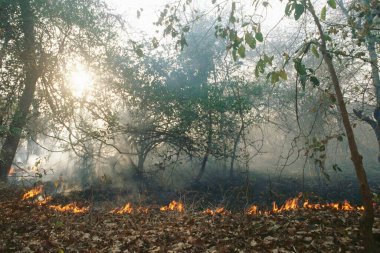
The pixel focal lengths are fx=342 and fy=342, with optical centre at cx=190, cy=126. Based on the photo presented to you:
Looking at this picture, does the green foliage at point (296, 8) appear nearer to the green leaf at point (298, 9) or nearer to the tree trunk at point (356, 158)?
the green leaf at point (298, 9)

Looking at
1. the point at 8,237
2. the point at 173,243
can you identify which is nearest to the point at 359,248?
the point at 173,243

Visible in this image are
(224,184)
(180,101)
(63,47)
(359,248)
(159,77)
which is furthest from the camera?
(224,184)

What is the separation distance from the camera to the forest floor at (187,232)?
19.4ft

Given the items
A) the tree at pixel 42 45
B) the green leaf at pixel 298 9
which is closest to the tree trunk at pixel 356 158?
the green leaf at pixel 298 9

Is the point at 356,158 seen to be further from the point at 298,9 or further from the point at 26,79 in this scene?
the point at 26,79

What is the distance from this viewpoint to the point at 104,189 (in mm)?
21312

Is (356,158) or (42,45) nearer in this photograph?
(356,158)

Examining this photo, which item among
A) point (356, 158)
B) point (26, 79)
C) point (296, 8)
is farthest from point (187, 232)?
point (26, 79)

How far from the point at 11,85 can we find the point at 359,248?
11.6 meters

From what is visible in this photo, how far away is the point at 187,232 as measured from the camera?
7.43 metres

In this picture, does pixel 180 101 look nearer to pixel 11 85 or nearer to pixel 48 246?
pixel 11 85

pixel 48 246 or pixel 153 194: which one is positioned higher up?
pixel 153 194

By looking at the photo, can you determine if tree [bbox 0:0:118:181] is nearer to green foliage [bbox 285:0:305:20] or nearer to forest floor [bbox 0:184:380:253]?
forest floor [bbox 0:184:380:253]

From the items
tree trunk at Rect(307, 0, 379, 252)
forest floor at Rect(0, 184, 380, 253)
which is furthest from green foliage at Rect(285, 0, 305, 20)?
forest floor at Rect(0, 184, 380, 253)
